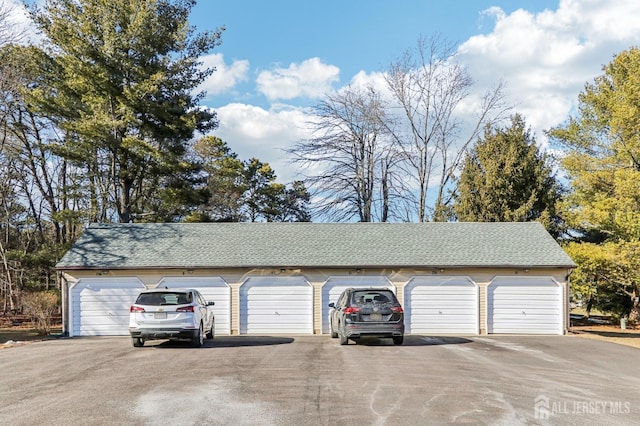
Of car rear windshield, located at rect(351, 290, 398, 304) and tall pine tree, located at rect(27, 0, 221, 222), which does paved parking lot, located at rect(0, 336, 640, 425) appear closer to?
car rear windshield, located at rect(351, 290, 398, 304)

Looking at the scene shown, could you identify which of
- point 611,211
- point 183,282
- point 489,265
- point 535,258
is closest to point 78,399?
point 183,282

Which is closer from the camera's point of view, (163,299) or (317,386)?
(317,386)

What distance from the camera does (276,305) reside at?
69.3 ft

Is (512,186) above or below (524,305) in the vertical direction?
above

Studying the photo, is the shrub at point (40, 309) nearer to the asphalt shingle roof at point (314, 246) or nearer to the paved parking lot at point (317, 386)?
the asphalt shingle roof at point (314, 246)

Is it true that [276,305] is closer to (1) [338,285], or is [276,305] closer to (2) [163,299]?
(1) [338,285]

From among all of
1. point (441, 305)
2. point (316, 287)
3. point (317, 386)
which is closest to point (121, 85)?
point (316, 287)

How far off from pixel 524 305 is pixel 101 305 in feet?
50.9

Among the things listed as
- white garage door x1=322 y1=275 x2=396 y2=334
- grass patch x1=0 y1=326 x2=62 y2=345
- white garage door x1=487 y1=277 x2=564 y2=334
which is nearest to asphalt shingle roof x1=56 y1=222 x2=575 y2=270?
white garage door x1=322 y1=275 x2=396 y2=334

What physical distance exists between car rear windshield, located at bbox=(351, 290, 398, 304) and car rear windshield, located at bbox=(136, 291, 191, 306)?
4.38 meters

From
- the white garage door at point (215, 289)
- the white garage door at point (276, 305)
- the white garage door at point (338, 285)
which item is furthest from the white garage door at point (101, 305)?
the white garage door at point (338, 285)

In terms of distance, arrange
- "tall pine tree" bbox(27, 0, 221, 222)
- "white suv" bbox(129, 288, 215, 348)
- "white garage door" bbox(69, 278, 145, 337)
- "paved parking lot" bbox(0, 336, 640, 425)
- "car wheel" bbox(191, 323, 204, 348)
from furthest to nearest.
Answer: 1. "tall pine tree" bbox(27, 0, 221, 222)
2. "white garage door" bbox(69, 278, 145, 337)
3. "car wheel" bbox(191, 323, 204, 348)
4. "white suv" bbox(129, 288, 215, 348)
5. "paved parking lot" bbox(0, 336, 640, 425)

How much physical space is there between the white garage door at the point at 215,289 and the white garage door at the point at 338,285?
3506 mm

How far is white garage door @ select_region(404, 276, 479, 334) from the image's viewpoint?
21.1m
